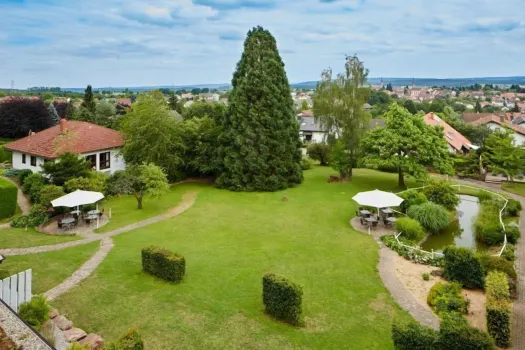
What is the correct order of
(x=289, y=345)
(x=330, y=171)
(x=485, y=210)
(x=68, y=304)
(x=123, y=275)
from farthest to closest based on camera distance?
(x=330, y=171), (x=485, y=210), (x=123, y=275), (x=68, y=304), (x=289, y=345)

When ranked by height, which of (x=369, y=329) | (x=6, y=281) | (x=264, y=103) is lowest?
(x=369, y=329)

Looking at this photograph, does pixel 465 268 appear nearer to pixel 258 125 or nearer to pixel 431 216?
pixel 431 216

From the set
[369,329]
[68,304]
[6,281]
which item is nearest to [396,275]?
[369,329]

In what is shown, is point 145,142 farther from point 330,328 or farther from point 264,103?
point 330,328

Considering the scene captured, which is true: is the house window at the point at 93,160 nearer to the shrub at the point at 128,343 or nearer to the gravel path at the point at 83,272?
the gravel path at the point at 83,272

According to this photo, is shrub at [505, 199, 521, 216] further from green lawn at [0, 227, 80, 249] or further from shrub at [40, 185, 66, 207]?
shrub at [40, 185, 66, 207]

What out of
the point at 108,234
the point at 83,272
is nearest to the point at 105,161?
the point at 108,234

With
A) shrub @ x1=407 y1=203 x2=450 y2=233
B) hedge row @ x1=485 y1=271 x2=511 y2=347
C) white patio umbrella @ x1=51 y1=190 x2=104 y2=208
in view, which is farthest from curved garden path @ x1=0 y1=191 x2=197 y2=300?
shrub @ x1=407 y1=203 x2=450 y2=233
